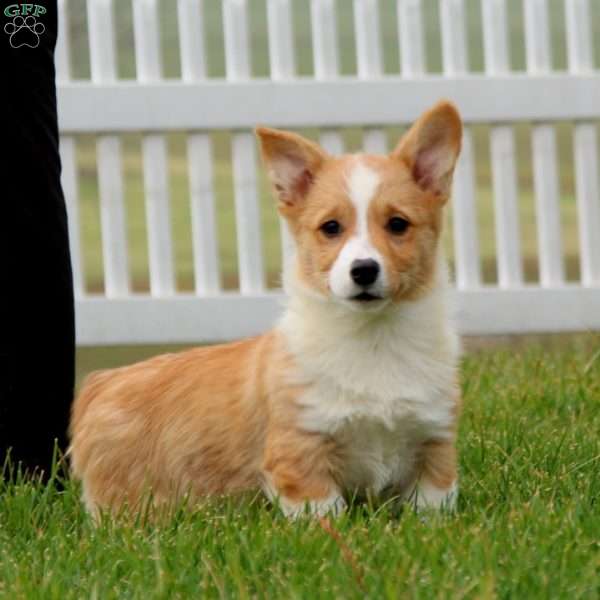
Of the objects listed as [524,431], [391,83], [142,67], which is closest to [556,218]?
[391,83]

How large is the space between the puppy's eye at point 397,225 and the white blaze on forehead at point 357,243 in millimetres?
84

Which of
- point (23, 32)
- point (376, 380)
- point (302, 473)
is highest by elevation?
point (23, 32)

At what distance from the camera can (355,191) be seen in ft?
13.3

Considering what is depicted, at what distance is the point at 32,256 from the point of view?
5121 mm

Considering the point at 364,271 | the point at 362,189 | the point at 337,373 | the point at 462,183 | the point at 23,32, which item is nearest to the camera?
the point at 364,271

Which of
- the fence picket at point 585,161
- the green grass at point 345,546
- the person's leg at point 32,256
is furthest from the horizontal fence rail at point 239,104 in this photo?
the green grass at point 345,546

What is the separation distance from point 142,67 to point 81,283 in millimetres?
1331

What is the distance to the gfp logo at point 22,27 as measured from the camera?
5020 millimetres

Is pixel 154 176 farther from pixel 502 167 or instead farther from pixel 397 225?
pixel 397 225

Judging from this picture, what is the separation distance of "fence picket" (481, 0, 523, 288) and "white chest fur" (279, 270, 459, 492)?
4.74m

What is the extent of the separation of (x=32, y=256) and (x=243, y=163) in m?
3.72

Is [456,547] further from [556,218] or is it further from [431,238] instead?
[556,218]

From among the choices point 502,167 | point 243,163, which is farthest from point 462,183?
point 243,163

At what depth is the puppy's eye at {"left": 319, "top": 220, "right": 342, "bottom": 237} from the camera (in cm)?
407
